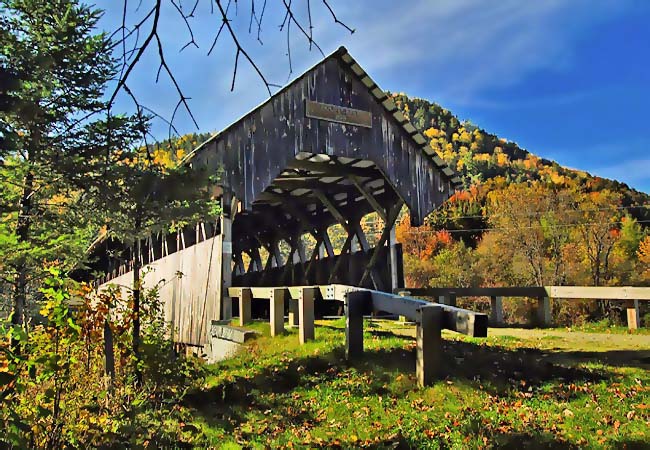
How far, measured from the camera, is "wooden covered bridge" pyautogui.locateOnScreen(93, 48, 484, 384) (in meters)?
10.9

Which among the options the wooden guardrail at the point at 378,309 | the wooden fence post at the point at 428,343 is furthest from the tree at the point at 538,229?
the wooden fence post at the point at 428,343

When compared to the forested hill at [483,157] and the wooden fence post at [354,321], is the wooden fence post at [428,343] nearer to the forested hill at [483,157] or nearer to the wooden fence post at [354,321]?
the wooden fence post at [354,321]

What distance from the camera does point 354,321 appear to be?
675 centimetres

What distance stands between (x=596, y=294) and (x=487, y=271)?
26.3m

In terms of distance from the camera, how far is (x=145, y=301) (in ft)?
23.7

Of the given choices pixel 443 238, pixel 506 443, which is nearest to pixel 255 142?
pixel 506 443

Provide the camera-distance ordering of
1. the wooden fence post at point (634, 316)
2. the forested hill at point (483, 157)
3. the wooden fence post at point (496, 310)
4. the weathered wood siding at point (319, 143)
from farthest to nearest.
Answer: the forested hill at point (483, 157), the wooden fence post at point (496, 310), the weathered wood siding at point (319, 143), the wooden fence post at point (634, 316)

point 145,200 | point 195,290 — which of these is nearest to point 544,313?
point 195,290

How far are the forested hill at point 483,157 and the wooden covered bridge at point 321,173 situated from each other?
3054 centimetres

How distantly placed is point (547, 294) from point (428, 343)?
576 cm

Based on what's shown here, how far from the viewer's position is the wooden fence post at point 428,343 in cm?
551

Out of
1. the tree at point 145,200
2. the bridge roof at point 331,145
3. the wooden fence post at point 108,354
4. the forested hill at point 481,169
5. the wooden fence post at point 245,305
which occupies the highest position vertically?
the forested hill at point 481,169

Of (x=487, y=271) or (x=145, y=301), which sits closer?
(x=145, y=301)

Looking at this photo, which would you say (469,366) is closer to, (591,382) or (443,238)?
(591,382)
